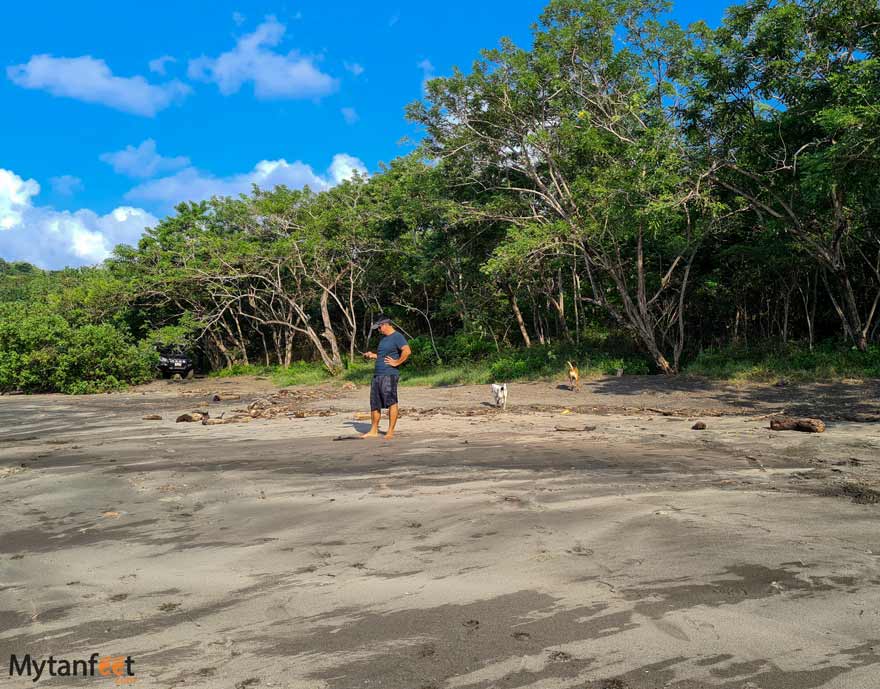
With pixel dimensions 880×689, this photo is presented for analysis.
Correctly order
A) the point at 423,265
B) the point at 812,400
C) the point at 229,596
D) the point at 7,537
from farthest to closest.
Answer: the point at 423,265
the point at 812,400
the point at 7,537
the point at 229,596

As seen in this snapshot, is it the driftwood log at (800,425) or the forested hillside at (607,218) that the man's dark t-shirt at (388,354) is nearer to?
the driftwood log at (800,425)

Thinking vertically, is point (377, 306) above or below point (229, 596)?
above

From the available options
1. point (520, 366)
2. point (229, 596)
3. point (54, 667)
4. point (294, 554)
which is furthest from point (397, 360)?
point (520, 366)

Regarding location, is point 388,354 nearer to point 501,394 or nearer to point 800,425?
point 501,394

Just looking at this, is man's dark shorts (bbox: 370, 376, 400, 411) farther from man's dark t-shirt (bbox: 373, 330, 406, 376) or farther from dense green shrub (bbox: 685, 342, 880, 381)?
dense green shrub (bbox: 685, 342, 880, 381)

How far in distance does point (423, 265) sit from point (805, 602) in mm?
19488

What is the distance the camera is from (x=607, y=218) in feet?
49.5

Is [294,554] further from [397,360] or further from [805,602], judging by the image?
[397,360]

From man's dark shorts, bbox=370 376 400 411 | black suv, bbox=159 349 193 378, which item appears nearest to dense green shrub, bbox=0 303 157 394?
black suv, bbox=159 349 193 378

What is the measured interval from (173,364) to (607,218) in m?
22.3

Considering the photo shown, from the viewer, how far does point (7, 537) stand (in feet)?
13.3

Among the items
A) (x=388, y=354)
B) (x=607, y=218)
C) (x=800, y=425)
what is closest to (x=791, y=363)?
(x=607, y=218)

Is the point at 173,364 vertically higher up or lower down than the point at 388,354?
lower down

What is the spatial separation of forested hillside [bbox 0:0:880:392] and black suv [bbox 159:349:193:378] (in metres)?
2.48
